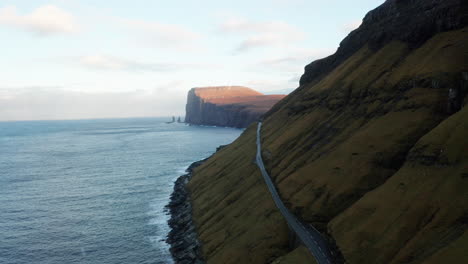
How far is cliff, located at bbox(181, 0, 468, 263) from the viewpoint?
5297 cm

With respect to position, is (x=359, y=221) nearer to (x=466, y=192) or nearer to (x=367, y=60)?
(x=466, y=192)

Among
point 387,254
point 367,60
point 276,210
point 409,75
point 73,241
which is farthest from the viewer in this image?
point 367,60

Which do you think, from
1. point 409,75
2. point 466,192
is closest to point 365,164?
point 466,192

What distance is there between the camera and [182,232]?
3364 inches

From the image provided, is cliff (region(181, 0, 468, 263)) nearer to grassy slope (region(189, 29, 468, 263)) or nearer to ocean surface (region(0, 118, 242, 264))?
grassy slope (region(189, 29, 468, 263))

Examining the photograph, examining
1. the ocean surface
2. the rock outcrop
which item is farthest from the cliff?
the ocean surface

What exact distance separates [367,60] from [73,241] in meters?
105

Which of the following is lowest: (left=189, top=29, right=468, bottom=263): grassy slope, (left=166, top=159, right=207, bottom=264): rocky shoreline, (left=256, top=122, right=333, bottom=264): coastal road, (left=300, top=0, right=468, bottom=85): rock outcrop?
(left=166, top=159, right=207, bottom=264): rocky shoreline

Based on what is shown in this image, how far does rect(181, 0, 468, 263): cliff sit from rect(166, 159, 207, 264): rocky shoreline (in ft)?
6.45

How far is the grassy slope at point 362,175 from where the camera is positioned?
52.5 metres

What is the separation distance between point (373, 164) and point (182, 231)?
151ft

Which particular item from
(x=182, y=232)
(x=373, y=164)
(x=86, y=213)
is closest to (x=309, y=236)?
(x=373, y=164)

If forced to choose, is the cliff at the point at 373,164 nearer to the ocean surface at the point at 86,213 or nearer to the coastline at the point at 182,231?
the coastline at the point at 182,231

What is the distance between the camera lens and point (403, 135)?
76.9 metres
